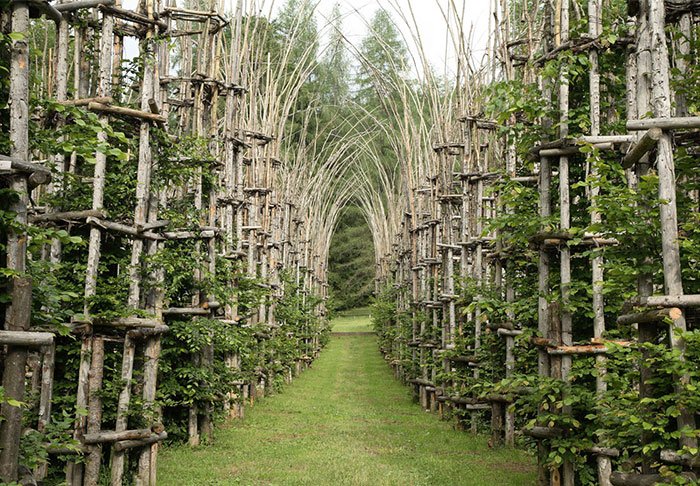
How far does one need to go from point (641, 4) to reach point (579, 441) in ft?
15.5

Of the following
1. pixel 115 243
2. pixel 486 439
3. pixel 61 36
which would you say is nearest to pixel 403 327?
pixel 486 439

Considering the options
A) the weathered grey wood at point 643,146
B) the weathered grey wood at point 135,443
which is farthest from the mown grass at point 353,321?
the weathered grey wood at point 643,146

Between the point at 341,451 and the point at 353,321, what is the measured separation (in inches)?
1741

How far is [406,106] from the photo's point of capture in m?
20.6

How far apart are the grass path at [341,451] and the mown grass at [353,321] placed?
28981 millimetres

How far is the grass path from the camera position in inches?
427

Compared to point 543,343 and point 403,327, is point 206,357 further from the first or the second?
point 403,327

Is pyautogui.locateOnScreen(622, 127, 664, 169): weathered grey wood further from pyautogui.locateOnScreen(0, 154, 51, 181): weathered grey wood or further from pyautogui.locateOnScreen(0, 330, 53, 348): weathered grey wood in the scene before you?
pyautogui.locateOnScreen(0, 330, 53, 348): weathered grey wood

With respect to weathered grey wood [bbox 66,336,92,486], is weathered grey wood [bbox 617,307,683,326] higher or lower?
higher

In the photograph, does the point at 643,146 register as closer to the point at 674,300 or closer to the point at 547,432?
the point at 674,300

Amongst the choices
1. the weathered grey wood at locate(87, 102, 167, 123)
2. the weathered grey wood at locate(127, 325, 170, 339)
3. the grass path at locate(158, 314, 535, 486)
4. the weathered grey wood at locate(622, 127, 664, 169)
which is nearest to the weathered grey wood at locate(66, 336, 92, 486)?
the weathered grey wood at locate(127, 325, 170, 339)

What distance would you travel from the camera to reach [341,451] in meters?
13.0

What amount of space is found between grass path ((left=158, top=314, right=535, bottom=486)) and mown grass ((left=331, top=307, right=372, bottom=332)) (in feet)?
95.1

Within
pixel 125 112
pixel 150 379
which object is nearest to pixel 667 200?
pixel 125 112
